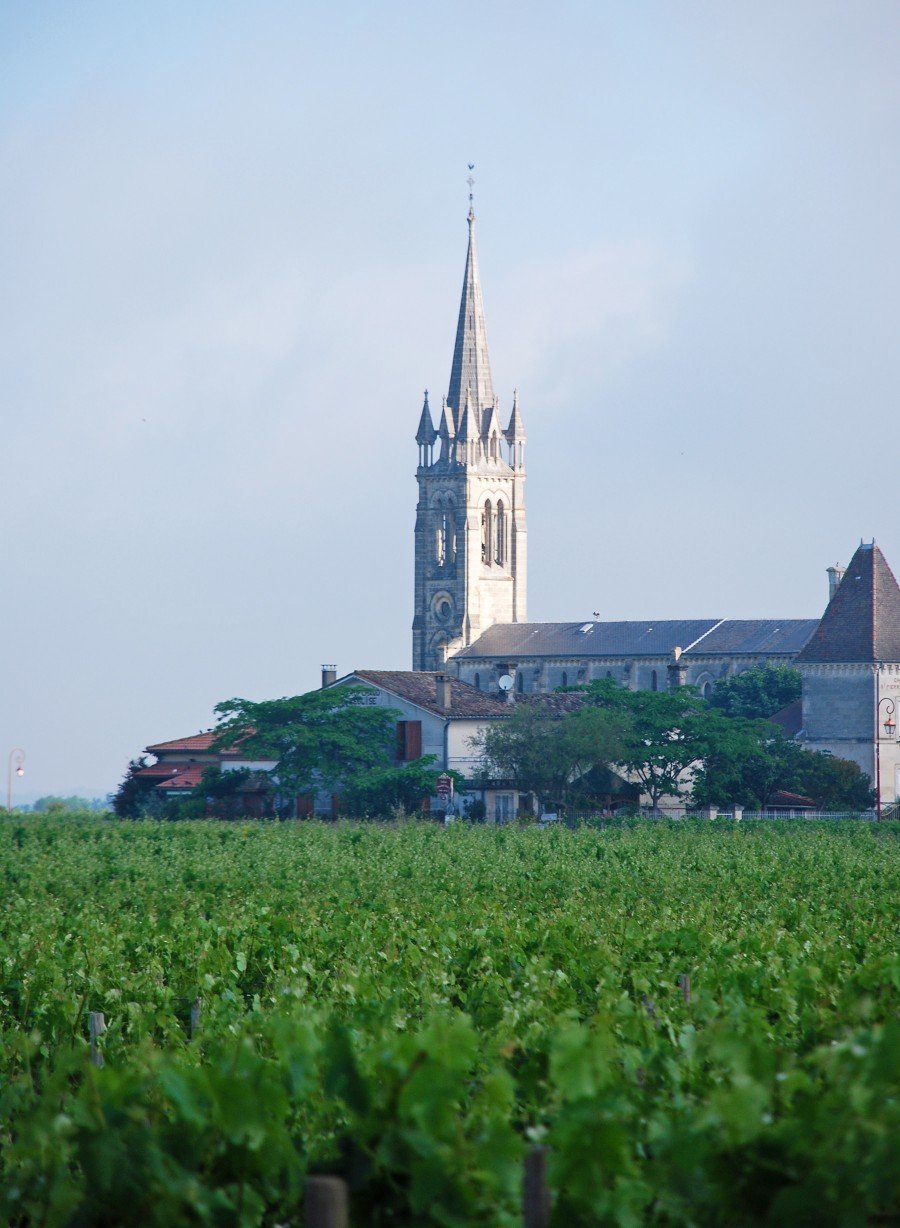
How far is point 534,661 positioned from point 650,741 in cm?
3830

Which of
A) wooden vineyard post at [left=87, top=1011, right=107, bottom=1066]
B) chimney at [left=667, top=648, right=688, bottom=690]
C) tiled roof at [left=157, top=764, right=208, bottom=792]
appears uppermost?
chimney at [left=667, top=648, right=688, bottom=690]

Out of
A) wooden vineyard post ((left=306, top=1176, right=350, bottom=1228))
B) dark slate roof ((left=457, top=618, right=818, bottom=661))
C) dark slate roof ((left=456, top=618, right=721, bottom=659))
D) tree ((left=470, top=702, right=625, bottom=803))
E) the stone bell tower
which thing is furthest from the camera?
the stone bell tower

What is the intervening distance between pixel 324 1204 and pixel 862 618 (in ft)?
206

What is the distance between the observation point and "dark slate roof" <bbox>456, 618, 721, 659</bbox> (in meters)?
91.4

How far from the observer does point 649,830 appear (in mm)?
41156

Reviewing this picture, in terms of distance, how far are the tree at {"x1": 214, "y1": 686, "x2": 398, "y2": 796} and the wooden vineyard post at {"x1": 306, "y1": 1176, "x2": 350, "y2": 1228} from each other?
1937 inches

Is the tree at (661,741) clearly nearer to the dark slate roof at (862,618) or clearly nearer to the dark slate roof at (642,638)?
the dark slate roof at (862,618)

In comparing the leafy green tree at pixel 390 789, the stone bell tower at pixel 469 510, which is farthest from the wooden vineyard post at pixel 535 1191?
the stone bell tower at pixel 469 510

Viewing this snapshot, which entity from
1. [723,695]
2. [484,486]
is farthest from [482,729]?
[484,486]

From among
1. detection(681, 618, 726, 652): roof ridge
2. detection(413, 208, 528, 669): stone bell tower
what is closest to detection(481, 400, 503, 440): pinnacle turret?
detection(413, 208, 528, 669): stone bell tower

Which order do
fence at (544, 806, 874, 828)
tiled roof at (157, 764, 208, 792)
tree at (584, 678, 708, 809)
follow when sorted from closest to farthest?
fence at (544, 806, 874, 828) < tree at (584, 678, 708, 809) < tiled roof at (157, 764, 208, 792)

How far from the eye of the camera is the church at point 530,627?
63719mm

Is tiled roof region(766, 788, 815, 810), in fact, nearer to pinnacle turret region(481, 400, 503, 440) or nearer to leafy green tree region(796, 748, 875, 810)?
leafy green tree region(796, 748, 875, 810)

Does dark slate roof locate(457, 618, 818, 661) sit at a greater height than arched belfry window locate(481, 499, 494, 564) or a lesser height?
lesser
